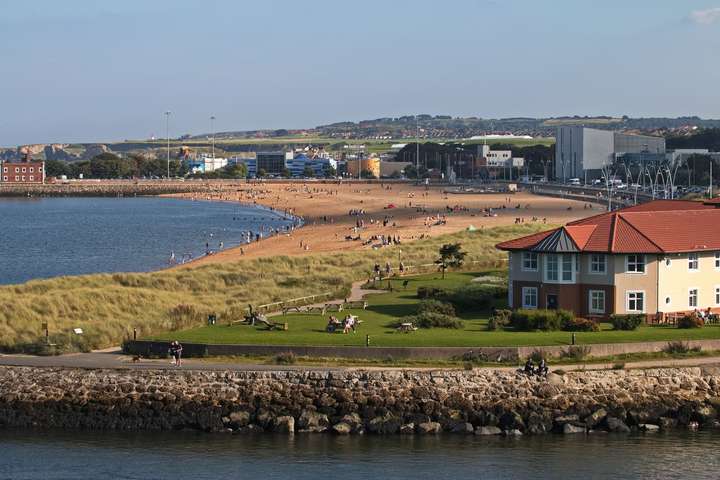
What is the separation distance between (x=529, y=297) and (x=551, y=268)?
117 centimetres

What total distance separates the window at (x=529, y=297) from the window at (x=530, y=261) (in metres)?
0.60

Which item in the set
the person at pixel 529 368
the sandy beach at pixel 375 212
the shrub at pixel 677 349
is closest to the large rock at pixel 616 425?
the person at pixel 529 368

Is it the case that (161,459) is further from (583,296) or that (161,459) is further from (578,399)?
(583,296)

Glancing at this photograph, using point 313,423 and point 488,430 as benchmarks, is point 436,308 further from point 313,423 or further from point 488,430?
point 313,423

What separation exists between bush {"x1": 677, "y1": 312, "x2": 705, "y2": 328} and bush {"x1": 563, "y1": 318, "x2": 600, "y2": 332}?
2704mm

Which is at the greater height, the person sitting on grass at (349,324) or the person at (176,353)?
the person sitting on grass at (349,324)

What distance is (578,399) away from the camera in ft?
101

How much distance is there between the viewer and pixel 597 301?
3978 cm

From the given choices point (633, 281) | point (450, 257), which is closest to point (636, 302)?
point (633, 281)

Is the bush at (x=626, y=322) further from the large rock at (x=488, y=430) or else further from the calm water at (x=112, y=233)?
the calm water at (x=112, y=233)

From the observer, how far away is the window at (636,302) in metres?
39.4

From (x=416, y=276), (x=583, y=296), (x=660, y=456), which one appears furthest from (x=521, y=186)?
(x=660, y=456)

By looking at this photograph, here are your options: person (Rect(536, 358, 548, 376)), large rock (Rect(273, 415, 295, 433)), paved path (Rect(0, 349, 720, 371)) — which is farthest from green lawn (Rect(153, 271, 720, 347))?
large rock (Rect(273, 415, 295, 433))

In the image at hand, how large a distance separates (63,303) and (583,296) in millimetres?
16072
